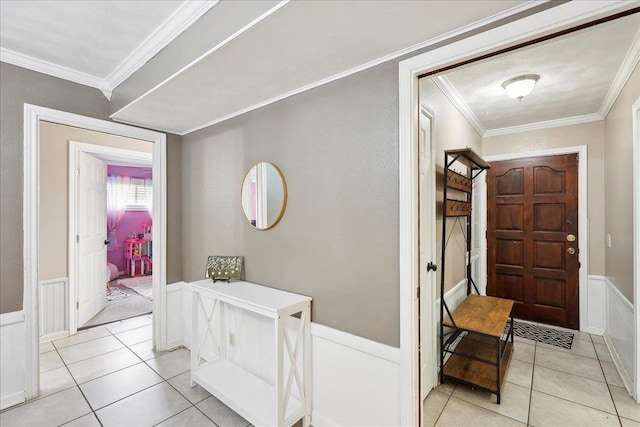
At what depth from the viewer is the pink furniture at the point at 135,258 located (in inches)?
241

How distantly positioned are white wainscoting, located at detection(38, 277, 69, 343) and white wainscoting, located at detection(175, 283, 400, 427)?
3196 mm

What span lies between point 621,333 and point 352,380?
2.58m

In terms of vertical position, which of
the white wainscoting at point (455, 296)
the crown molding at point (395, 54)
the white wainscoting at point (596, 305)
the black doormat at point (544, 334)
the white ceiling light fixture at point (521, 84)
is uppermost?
the white ceiling light fixture at point (521, 84)

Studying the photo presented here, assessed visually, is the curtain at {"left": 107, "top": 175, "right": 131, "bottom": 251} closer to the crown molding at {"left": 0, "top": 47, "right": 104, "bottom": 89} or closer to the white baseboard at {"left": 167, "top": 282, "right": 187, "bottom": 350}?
the white baseboard at {"left": 167, "top": 282, "right": 187, "bottom": 350}

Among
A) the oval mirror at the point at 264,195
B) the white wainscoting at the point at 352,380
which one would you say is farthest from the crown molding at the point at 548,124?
the white wainscoting at the point at 352,380

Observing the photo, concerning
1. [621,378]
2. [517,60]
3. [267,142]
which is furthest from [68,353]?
[621,378]

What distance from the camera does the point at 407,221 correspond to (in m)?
1.49

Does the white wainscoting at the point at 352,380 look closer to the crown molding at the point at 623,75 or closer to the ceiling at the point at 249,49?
the ceiling at the point at 249,49

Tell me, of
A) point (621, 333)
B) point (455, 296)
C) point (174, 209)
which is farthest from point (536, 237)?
point (174, 209)

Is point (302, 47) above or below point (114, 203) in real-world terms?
above

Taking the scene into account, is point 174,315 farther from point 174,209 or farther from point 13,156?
point 13,156

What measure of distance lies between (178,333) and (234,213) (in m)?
1.54

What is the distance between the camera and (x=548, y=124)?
11.6 ft

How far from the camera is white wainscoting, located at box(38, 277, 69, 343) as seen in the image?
123 inches
